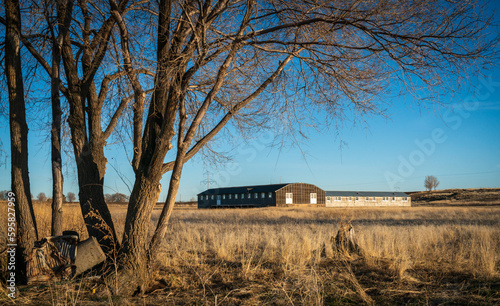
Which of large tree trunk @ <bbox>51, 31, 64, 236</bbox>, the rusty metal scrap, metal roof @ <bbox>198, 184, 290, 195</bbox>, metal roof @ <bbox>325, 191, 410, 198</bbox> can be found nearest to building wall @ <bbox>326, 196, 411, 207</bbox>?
metal roof @ <bbox>325, 191, 410, 198</bbox>

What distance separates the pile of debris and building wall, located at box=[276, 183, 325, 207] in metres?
51.3

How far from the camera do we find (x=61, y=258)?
520 cm

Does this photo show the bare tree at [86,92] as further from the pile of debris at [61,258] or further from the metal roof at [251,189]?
the metal roof at [251,189]

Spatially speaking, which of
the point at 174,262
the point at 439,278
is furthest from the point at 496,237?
the point at 174,262

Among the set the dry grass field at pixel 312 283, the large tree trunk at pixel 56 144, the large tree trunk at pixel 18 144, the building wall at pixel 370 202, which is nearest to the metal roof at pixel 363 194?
the building wall at pixel 370 202

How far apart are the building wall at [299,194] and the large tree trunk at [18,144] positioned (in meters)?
51.1

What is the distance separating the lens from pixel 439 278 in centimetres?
523

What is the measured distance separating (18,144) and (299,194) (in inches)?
2213

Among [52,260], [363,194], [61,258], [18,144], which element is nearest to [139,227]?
[61,258]

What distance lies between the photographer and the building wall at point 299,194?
56.8 meters

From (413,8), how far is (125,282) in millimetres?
5253

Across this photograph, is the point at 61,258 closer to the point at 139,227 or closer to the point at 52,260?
the point at 52,260

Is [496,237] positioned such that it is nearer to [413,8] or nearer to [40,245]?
[413,8]

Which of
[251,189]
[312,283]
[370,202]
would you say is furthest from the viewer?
[370,202]
